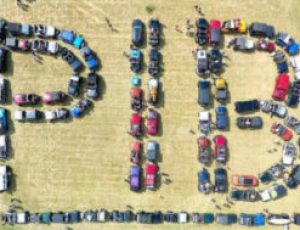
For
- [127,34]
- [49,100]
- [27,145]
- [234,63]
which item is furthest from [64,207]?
[234,63]

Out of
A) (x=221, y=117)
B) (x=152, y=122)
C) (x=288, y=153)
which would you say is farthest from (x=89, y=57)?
(x=288, y=153)

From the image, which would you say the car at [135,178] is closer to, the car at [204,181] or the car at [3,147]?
the car at [204,181]

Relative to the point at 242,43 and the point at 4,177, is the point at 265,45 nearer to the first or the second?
the point at 242,43

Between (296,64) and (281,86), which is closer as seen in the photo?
(281,86)

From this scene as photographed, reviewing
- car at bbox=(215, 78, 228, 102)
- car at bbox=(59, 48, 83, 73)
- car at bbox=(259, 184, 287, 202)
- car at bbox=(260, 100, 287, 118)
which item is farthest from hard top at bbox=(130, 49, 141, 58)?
car at bbox=(259, 184, 287, 202)

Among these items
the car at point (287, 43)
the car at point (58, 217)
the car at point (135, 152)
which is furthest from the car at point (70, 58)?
the car at point (287, 43)

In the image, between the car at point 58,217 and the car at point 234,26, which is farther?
the car at point 234,26
